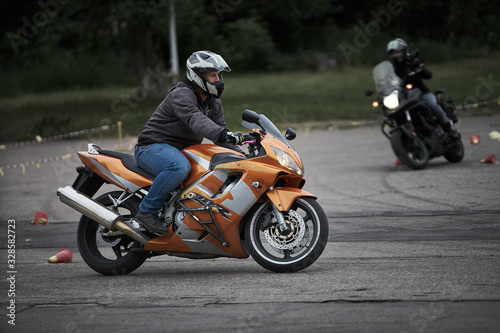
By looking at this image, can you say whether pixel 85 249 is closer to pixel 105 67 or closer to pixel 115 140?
pixel 115 140

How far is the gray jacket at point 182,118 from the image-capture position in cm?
739

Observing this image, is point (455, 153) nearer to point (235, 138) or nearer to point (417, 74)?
point (417, 74)

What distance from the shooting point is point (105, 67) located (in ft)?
143

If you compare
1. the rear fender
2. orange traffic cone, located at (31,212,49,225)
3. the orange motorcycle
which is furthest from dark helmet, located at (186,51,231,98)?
orange traffic cone, located at (31,212,49,225)

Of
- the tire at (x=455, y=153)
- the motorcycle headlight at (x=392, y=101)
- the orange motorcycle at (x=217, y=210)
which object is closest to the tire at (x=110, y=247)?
the orange motorcycle at (x=217, y=210)

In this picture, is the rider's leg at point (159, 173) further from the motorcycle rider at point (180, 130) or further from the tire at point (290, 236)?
the tire at point (290, 236)

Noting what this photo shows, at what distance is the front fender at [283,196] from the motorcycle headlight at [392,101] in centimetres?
698

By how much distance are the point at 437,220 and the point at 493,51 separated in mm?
A: 29111

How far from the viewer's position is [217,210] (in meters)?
7.36

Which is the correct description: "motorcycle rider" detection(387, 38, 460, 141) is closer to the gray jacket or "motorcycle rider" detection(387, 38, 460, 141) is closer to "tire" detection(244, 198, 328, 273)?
the gray jacket

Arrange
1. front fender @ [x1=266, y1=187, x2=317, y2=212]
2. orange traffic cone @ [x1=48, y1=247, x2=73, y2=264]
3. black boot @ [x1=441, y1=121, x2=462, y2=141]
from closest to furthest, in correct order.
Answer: front fender @ [x1=266, y1=187, x2=317, y2=212]
orange traffic cone @ [x1=48, y1=247, x2=73, y2=264]
black boot @ [x1=441, y1=121, x2=462, y2=141]

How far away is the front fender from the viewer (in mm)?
7125

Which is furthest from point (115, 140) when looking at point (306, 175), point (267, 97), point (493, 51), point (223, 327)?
point (493, 51)

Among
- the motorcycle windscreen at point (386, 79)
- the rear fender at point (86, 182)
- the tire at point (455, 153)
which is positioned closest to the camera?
the rear fender at point (86, 182)
